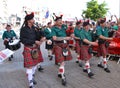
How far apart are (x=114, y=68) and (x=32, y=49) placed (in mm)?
3569

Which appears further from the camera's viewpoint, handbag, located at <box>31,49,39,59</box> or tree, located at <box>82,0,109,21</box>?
tree, located at <box>82,0,109,21</box>

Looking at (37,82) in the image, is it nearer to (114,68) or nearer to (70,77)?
(70,77)

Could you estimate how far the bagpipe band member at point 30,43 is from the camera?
6352mm

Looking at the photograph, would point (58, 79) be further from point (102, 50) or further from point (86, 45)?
point (102, 50)

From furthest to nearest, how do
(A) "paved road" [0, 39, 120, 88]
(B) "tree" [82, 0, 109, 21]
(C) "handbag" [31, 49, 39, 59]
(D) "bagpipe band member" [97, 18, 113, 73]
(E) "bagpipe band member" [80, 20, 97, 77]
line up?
(B) "tree" [82, 0, 109, 21] < (D) "bagpipe band member" [97, 18, 113, 73] < (E) "bagpipe band member" [80, 20, 97, 77] < (A) "paved road" [0, 39, 120, 88] < (C) "handbag" [31, 49, 39, 59]

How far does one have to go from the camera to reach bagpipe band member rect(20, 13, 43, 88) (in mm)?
6352

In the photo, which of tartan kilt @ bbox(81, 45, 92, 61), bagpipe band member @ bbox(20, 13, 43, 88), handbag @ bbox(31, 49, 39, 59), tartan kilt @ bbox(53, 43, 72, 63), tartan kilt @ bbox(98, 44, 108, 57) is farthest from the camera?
tartan kilt @ bbox(98, 44, 108, 57)

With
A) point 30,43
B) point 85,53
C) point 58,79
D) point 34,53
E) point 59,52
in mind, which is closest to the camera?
point 30,43

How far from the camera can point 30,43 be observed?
21.0ft

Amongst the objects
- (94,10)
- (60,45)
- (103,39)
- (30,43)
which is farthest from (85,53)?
(94,10)

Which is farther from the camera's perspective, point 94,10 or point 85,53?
point 94,10

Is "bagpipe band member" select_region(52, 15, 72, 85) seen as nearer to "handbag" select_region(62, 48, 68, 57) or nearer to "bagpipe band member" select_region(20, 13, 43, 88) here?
"handbag" select_region(62, 48, 68, 57)

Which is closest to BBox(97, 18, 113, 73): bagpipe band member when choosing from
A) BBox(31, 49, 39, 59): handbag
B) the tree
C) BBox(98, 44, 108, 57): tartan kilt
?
BBox(98, 44, 108, 57): tartan kilt

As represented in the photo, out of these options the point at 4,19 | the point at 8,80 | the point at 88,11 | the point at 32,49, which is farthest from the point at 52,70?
the point at 4,19
